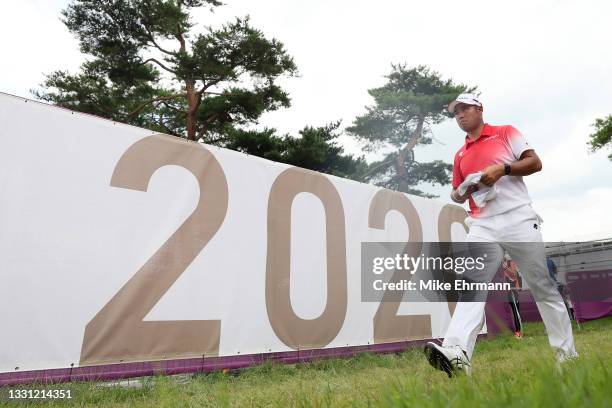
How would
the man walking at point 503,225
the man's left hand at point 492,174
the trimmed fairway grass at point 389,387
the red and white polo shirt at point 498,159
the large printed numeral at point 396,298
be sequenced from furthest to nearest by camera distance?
the large printed numeral at point 396,298
the red and white polo shirt at point 498,159
the man's left hand at point 492,174
the man walking at point 503,225
the trimmed fairway grass at point 389,387

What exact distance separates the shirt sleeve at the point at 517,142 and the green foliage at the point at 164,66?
13144 mm

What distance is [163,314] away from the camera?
3.54 meters

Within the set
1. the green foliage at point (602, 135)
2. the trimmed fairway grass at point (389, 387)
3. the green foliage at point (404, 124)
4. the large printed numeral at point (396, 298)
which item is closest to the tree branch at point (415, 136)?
the green foliage at point (404, 124)

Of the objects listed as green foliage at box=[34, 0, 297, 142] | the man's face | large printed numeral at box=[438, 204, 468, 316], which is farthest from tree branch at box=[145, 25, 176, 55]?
the man's face

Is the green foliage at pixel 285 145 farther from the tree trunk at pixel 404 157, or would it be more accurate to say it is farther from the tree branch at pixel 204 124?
the tree trunk at pixel 404 157

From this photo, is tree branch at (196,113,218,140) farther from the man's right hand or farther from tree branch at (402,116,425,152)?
the man's right hand

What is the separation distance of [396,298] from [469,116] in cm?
291

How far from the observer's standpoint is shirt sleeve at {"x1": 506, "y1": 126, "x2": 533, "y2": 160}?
3025 mm

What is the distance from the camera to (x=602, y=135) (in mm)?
16297

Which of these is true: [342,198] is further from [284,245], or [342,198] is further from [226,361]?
[226,361]

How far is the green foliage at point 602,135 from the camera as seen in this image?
16219mm

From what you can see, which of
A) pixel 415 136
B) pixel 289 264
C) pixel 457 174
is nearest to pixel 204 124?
pixel 289 264

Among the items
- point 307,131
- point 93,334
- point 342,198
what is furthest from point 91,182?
point 307,131

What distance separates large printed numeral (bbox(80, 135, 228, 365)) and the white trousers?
2098 millimetres
